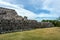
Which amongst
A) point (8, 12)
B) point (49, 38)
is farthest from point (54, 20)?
A: point (49, 38)

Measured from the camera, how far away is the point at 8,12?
28891 mm

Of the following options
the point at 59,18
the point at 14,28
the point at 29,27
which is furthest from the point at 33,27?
the point at 59,18

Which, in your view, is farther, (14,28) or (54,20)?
(54,20)

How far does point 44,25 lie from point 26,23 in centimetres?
427

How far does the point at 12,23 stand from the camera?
24.9 metres

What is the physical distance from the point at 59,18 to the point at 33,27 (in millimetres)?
11460

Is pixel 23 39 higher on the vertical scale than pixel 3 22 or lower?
lower

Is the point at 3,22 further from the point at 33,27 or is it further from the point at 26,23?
the point at 33,27

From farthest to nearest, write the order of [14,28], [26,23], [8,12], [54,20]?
[54,20], [8,12], [26,23], [14,28]

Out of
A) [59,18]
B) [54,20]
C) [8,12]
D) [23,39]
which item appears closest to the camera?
[23,39]

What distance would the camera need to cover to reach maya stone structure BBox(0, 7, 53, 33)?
78.8 ft

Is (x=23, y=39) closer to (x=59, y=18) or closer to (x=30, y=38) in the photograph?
(x=30, y=38)

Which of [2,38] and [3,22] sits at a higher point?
[3,22]

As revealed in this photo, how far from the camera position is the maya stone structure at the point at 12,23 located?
2402cm
